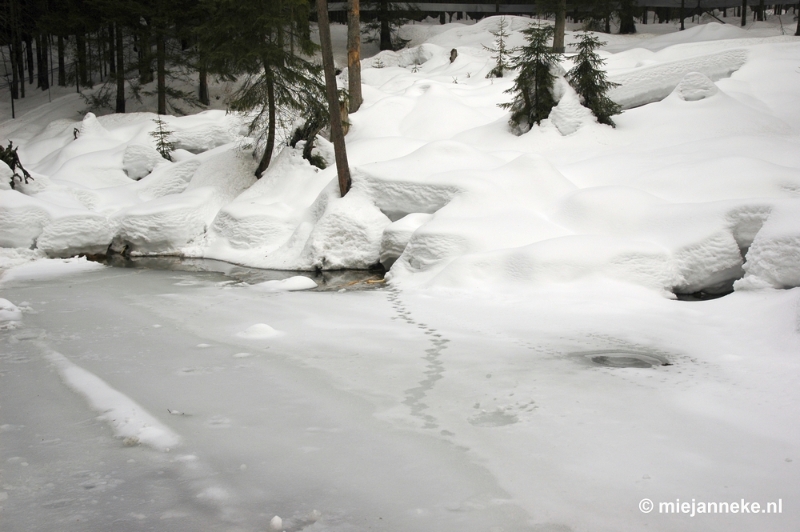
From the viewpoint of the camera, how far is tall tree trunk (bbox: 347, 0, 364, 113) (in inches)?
686

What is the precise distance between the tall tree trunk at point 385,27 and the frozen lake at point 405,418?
25032 mm

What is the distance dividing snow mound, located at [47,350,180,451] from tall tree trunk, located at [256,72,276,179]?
1106cm

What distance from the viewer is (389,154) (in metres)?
14.4

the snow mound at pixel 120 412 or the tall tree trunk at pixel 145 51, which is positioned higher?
the tall tree trunk at pixel 145 51

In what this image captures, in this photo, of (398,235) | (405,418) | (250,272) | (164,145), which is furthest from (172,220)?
(405,418)

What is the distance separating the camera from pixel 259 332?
624cm

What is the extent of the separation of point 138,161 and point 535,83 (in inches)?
477

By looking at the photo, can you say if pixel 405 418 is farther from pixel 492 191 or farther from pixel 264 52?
pixel 264 52

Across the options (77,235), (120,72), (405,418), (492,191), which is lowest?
(77,235)

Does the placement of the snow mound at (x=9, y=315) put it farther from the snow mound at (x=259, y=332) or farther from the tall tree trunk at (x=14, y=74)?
the tall tree trunk at (x=14, y=74)

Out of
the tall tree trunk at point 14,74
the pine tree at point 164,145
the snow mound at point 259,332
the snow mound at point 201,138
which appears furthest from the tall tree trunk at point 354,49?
the tall tree trunk at point 14,74

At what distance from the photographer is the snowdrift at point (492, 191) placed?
8234 mm

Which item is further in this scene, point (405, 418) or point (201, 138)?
point (201, 138)

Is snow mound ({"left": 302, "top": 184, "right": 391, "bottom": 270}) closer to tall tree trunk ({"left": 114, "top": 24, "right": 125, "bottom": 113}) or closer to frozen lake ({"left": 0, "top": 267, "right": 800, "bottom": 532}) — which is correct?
frozen lake ({"left": 0, "top": 267, "right": 800, "bottom": 532})
